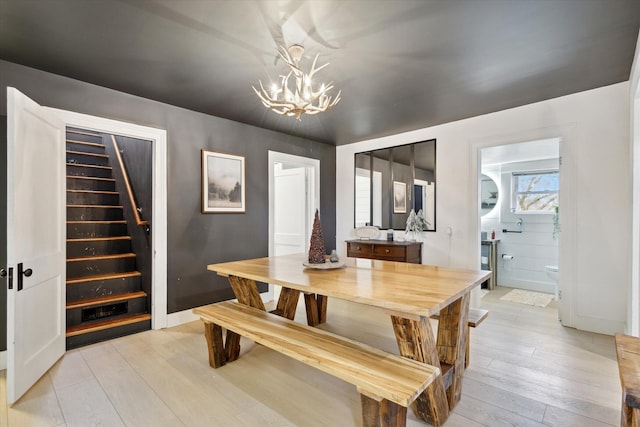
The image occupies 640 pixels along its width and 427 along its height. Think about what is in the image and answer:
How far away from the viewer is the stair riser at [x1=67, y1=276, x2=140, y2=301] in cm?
312

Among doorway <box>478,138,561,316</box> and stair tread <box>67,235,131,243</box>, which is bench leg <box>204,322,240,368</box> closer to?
stair tread <box>67,235,131,243</box>

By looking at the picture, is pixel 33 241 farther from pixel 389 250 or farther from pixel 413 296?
pixel 389 250

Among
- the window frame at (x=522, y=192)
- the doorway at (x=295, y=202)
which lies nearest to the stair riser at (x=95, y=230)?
the doorway at (x=295, y=202)

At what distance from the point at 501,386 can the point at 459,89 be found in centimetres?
258

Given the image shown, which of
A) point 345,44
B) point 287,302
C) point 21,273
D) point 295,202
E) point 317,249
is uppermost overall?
point 345,44

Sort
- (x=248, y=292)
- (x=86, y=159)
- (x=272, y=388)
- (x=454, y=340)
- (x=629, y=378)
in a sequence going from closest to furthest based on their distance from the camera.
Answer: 1. (x=629, y=378)
2. (x=454, y=340)
3. (x=272, y=388)
4. (x=248, y=292)
5. (x=86, y=159)

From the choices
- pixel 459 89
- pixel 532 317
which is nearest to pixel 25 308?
pixel 459 89

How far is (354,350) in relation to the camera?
5.62 feet

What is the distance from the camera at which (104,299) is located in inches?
126

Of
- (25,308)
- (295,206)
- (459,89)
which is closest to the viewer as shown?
(25,308)

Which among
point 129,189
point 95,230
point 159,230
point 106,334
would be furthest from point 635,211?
point 95,230

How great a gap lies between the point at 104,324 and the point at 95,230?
1.49 meters

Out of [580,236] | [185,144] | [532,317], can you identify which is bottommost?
[532,317]

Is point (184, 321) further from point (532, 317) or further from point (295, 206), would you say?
point (532, 317)
